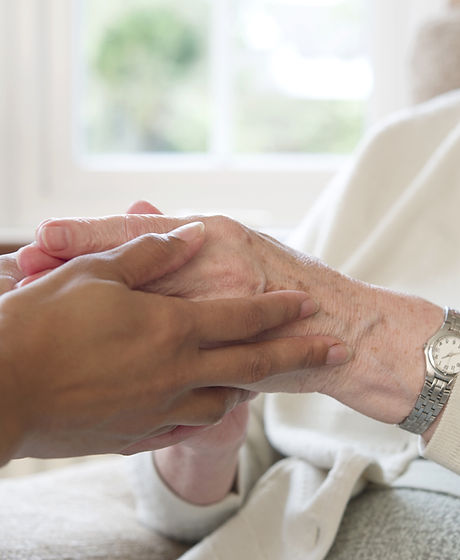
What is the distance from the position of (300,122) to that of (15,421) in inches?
83.0

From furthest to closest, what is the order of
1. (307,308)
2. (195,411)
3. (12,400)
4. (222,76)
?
1. (222,76)
2. (307,308)
3. (195,411)
4. (12,400)

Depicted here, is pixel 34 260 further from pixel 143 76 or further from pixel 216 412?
pixel 143 76

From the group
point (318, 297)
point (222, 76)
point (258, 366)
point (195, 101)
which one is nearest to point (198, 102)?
point (195, 101)

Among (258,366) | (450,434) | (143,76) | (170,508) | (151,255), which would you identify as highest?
(143,76)

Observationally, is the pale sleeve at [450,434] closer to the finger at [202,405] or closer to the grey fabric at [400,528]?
the grey fabric at [400,528]

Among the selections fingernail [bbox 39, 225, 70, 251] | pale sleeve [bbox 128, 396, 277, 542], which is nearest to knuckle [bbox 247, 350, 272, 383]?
fingernail [bbox 39, 225, 70, 251]

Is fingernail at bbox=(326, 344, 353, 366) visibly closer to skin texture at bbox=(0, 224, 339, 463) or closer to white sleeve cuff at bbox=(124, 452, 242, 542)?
skin texture at bbox=(0, 224, 339, 463)

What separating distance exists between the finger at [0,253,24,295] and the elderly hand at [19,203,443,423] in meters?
0.03

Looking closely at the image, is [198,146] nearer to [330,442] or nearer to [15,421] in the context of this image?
[330,442]

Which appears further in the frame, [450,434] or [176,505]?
[176,505]

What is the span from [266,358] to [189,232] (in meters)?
0.14

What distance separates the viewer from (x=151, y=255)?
0.70 meters

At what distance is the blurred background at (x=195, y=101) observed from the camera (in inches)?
91.7

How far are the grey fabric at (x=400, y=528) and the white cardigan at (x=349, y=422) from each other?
0.02 meters
